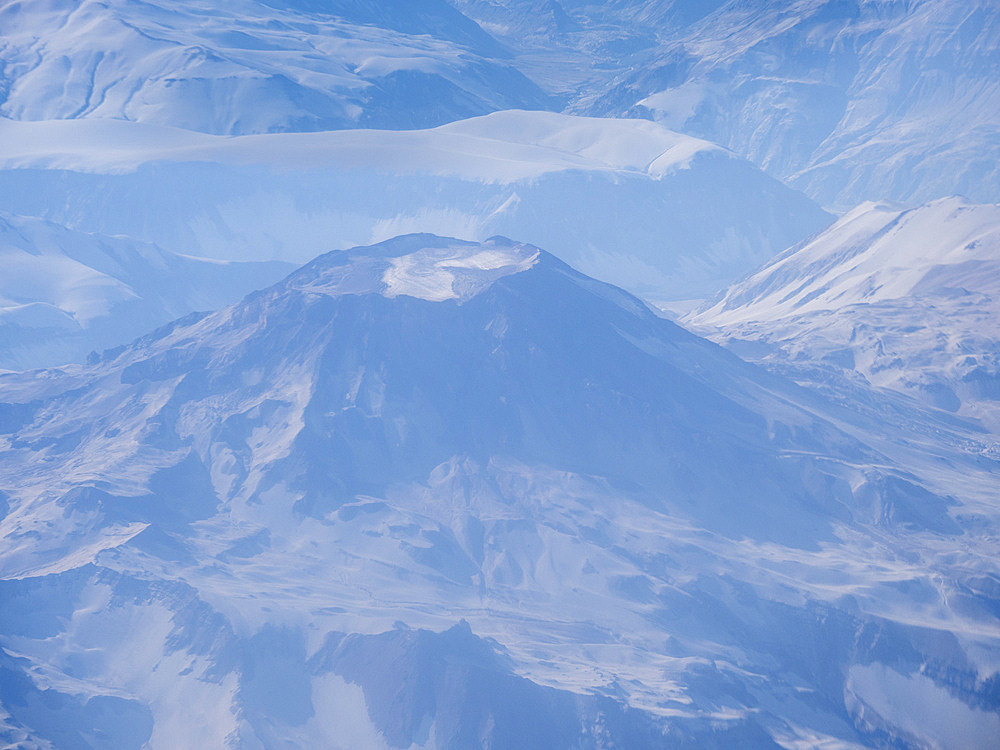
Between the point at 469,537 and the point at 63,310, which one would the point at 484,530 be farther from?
the point at 63,310

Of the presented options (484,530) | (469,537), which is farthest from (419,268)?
(469,537)

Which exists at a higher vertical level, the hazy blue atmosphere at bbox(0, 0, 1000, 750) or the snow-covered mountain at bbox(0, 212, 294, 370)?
the hazy blue atmosphere at bbox(0, 0, 1000, 750)

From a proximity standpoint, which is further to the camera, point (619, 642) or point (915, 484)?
point (915, 484)

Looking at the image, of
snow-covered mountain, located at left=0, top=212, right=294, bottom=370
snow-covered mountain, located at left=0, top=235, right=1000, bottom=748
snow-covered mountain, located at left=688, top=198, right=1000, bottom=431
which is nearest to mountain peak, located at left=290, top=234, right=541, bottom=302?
snow-covered mountain, located at left=0, top=235, right=1000, bottom=748

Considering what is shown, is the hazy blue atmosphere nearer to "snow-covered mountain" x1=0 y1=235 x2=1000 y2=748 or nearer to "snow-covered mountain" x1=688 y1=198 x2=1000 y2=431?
"snow-covered mountain" x1=0 y1=235 x2=1000 y2=748

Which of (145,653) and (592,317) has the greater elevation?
(592,317)

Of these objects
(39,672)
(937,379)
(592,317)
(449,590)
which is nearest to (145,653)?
(39,672)

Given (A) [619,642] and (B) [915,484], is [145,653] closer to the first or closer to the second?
(A) [619,642]
